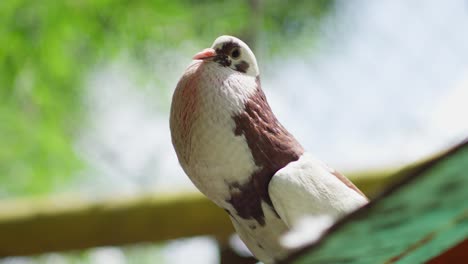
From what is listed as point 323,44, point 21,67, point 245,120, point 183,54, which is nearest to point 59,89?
point 21,67

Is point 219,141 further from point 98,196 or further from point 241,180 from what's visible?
point 98,196

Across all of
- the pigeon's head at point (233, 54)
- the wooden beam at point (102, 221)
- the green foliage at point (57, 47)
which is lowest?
the wooden beam at point (102, 221)

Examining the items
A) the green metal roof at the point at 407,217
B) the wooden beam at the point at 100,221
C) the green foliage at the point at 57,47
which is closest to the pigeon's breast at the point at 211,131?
the green metal roof at the point at 407,217

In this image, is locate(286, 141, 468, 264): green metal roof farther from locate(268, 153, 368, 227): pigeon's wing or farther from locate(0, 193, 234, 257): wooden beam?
locate(0, 193, 234, 257): wooden beam

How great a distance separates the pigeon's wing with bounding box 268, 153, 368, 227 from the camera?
1.50 ft

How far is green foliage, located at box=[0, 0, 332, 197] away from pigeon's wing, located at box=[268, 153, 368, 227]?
149cm

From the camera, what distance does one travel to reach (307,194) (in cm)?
47

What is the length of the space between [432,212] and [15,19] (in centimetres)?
201

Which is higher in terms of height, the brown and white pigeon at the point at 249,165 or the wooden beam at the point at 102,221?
the brown and white pigeon at the point at 249,165

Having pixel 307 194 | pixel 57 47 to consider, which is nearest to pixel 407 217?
pixel 307 194

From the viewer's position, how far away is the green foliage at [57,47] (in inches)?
81.3

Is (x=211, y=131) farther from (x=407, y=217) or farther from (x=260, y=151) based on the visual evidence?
(x=407, y=217)

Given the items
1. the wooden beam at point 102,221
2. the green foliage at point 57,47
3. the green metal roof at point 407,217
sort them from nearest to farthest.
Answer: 1. the green metal roof at point 407,217
2. the wooden beam at point 102,221
3. the green foliage at point 57,47

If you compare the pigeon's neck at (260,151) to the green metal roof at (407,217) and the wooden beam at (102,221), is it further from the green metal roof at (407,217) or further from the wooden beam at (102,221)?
the wooden beam at (102,221)
